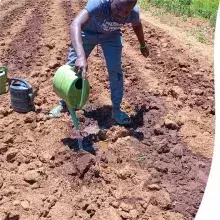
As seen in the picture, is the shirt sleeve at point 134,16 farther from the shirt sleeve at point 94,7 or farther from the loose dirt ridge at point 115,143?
the loose dirt ridge at point 115,143

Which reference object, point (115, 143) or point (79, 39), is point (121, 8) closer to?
point (79, 39)

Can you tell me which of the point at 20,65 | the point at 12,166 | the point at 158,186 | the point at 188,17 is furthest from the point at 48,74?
the point at 188,17

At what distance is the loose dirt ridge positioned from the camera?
12.4 feet

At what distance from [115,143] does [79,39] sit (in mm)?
1127

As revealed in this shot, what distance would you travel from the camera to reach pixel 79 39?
13.5 feet

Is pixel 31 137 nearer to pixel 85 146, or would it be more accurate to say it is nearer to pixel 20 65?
pixel 85 146

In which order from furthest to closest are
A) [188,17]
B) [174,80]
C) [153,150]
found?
[188,17] → [174,80] → [153,150]

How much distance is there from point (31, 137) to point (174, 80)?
6.97 feet

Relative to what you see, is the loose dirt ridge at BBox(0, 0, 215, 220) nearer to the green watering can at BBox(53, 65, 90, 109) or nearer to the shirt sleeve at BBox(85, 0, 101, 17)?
the green watering can at BBox(53, 65, 90, 109)

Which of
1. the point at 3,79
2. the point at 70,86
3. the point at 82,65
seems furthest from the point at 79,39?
the point at 3,79

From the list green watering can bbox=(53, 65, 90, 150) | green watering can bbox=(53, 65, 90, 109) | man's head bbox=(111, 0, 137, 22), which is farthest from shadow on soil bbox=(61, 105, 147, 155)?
man's head bbox=(111, 0, 137, 22)

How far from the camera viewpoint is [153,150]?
4.57 metres

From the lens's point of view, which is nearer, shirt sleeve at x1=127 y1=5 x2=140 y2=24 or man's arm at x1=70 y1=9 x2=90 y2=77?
man's arm at x1=70 y1=9 x2=90 y2=77

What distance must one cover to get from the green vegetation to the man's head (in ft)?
13.7
